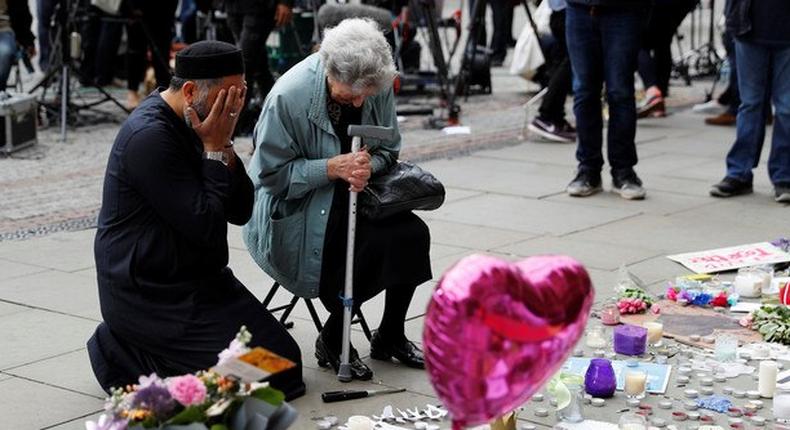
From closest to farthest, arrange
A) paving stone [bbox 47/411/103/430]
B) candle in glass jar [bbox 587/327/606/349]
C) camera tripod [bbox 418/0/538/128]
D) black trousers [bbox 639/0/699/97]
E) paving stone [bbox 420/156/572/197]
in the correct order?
paving stone [bbox 47/411/103/430], candle in glass jar [bbox 587/327/606/349], paving stone [bbox 420/156/572/197], camera tripod [bbox 418/0/538/128], black trousers [bbox 639/0/699/97]

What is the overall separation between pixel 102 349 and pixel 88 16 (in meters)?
8.50

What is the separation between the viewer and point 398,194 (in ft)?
16.1

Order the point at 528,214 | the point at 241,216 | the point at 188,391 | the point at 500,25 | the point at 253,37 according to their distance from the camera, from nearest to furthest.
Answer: the point at 188,391 → the point at 241,216 → the point at 528,214 → the point at 253,37 → the point at 500,25

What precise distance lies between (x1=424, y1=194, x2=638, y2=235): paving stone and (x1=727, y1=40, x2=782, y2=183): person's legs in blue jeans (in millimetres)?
848

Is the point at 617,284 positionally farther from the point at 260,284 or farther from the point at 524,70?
the point at 524,70

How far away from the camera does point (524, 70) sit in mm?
12844

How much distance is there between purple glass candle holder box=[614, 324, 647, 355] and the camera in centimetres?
511

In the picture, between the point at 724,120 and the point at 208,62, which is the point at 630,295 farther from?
the point at 724,120

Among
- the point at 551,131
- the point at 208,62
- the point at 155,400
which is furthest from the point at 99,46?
the point at 155,400

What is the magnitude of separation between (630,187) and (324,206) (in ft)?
12.0

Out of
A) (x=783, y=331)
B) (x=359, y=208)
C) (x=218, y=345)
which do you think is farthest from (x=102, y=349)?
(x=783, y=331)

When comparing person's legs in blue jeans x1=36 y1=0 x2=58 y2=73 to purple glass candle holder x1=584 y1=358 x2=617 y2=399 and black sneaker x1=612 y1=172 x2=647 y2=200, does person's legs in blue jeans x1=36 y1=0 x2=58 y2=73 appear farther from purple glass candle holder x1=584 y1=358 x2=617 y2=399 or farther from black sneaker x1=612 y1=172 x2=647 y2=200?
purple glass candle holder x1=584 y1=358 x2=617 y2=399

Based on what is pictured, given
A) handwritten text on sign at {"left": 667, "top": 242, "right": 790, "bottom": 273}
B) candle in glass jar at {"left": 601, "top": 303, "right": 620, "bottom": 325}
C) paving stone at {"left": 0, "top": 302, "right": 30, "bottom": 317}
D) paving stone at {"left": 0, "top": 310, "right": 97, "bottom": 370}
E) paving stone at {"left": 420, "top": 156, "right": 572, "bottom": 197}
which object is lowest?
paving stone at {"left": 420, "top": 156, "right": 572, "bottom": 197}

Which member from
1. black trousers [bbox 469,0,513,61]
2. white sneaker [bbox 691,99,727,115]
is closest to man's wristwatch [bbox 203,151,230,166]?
white sneaker [bbox 691,99,727,115]
